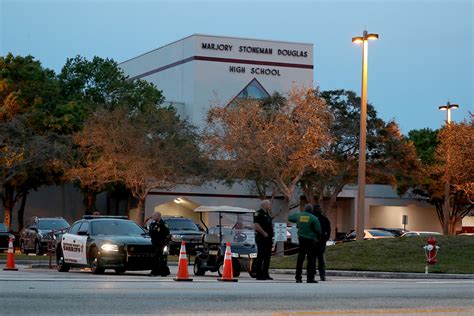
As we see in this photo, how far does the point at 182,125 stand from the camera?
57.7 metres

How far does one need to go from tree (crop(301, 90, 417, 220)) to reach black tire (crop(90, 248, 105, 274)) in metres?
37.1

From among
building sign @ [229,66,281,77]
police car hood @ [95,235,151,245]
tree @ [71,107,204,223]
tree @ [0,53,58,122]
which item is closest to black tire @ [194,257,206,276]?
police car hood @ [95,235,151,245]

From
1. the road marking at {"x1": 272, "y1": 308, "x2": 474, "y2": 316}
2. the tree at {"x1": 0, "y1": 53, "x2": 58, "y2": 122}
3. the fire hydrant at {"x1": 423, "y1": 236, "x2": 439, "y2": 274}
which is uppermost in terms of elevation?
the tree at {"x1": 0, "y1": 53, "x2": 58, "y2": 122}

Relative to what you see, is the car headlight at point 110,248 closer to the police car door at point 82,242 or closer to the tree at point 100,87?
the police car door at point 82,242

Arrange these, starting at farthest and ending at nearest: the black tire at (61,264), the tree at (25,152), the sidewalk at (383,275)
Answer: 1. the tree at (25,152)
2. the sidewalk at (383,275)
3. the black tire at (61,264)

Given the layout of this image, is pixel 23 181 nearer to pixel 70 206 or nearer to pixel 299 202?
pixel 70 206

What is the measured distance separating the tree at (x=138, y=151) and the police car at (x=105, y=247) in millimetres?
25198

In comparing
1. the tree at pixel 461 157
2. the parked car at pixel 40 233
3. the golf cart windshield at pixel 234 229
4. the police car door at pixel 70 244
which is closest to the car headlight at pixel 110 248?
the police car door at pixel 70 244

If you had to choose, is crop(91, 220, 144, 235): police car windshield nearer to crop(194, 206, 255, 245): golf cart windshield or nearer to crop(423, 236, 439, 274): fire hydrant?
crop(194, 206, 255, 245): golf cart windshield

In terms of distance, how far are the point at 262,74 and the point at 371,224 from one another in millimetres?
14748

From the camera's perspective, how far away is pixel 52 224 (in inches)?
1767

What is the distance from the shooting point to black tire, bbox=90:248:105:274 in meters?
25.5

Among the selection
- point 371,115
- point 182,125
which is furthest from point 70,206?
point 371,115

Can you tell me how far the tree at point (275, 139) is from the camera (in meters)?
50.0
